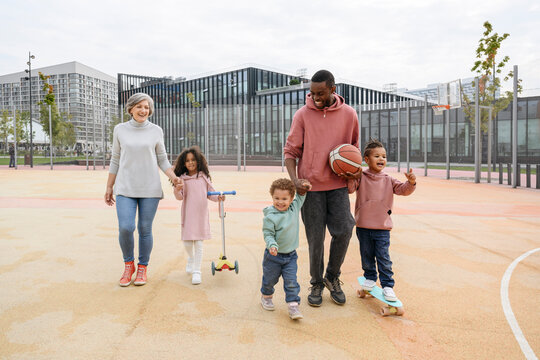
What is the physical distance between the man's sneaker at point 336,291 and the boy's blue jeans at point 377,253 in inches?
10.3

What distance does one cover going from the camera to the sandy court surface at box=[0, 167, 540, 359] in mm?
2701

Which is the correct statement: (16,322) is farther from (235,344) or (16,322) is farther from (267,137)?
(267,137)

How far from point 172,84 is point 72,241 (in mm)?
66121

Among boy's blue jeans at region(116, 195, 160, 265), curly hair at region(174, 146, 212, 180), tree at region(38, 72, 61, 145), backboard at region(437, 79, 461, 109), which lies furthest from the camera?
tree at region(38, 72, 61, 145)

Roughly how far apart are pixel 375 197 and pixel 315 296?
955mm

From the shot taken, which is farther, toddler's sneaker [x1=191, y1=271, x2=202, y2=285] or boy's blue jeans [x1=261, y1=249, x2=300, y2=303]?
toddler's sneaker [x1=191, y1=271, x2=202, y2=285]

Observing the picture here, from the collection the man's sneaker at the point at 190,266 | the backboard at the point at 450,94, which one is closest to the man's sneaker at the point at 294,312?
the man's sneaker at the point at 190,266

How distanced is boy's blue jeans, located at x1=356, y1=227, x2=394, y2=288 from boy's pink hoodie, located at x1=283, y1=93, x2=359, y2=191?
48 centimetres

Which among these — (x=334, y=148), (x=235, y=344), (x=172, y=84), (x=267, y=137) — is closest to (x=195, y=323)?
(x=235, y=344)

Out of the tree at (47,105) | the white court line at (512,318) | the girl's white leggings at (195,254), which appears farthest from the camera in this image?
the tree at (47,105)

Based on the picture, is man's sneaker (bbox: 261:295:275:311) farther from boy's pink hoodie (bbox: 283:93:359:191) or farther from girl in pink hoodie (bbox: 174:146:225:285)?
girl in pink hoodie (bbox: 174:146:225:285)

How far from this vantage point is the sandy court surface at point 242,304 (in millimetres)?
2701

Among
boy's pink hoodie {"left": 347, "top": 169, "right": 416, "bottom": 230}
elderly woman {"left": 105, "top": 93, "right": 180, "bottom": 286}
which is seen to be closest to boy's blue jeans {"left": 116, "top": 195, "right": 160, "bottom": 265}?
elderly woman {"left": 105, "top": 93, "right": 180, "bottom": 286}

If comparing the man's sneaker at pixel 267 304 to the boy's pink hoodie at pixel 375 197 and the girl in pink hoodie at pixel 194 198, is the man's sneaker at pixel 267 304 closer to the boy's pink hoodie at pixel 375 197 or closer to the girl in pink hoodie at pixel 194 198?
the boy's pink hoodie at pixel 375 197
